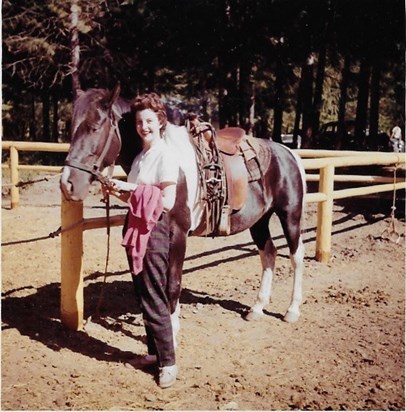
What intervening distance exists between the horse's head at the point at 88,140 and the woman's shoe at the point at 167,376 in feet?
3.79

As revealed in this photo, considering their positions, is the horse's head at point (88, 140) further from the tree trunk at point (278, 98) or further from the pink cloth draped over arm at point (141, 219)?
the tree trunk at point (278, 98)

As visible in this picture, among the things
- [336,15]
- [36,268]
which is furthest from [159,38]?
[36,268]

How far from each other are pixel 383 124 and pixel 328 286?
45.2 m

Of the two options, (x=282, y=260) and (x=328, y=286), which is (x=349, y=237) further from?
(x=328, y=286)

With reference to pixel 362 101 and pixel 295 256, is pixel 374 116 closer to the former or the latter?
pixel 362 101

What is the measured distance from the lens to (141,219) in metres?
2.89

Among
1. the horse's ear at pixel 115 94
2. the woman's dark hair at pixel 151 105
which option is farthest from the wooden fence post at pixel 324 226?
the horse's ear at pixel 115 94

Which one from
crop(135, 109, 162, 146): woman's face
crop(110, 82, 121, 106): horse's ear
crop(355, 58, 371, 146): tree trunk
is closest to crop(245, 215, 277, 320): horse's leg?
crop(135, 109, 162, 146): woman's face

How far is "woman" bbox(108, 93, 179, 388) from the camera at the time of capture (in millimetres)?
2887

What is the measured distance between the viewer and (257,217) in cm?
415

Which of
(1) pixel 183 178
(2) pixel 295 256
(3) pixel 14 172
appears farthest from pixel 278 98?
(1) pixel 183 178

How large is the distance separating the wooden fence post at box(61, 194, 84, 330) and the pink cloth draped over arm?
88cm

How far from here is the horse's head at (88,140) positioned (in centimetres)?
288

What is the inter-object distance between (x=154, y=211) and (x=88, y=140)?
55cm
